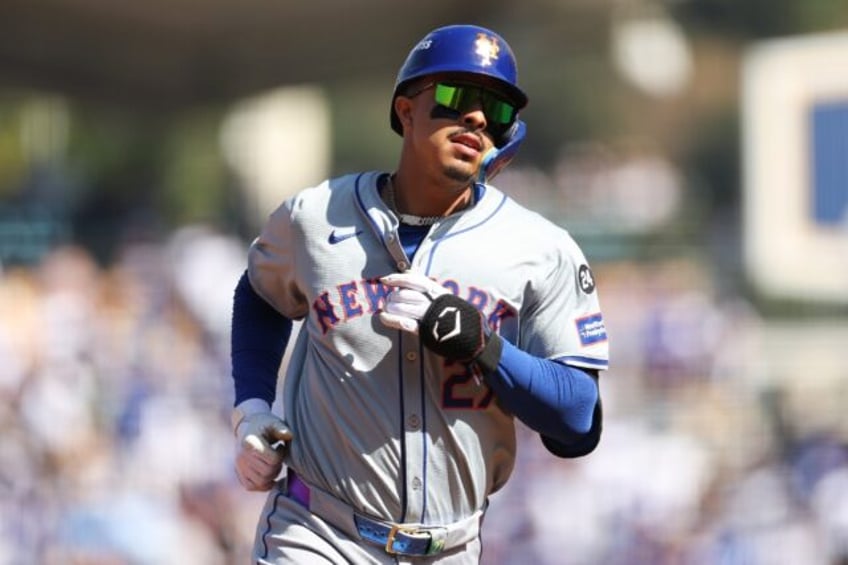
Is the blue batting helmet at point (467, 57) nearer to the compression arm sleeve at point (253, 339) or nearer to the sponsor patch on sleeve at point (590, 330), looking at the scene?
the sponsor patch on sleeve at point (590, 330)

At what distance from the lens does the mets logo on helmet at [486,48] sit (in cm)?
341

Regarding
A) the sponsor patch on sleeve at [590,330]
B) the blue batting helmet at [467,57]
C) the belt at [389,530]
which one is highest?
the blue batting helmet at [467,57]

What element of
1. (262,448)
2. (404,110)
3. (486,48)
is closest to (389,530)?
(262,448)

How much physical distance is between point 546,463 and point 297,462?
507cm

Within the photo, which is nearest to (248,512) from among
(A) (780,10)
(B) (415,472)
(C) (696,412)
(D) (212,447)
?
(D) (212,447)

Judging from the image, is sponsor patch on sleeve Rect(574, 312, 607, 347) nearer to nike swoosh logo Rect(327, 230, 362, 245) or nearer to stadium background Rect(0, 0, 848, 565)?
nike swoosh logo Rect(327, 230, 362, 245)

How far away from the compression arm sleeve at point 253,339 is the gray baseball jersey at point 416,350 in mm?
283

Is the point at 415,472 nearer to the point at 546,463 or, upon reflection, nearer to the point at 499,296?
the point at 499,296

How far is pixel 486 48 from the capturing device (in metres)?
3.42

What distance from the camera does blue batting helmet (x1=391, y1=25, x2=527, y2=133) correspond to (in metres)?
3.40

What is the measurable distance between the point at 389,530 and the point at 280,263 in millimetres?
721

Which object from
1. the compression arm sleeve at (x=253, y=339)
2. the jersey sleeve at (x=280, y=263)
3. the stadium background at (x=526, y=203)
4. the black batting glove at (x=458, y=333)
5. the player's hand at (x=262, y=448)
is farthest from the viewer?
the stadium background at (x=526, y=203)

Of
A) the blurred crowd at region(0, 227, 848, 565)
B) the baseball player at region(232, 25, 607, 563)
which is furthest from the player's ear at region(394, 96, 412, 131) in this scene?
the blurred crowd at region(0, 227, 848, 565)

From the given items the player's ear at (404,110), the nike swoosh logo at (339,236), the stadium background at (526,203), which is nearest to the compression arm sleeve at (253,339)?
the nike swoosh logo at (339,236)
